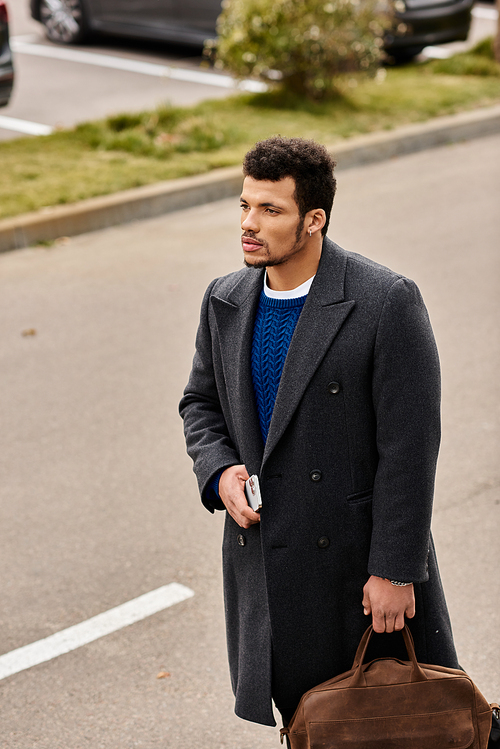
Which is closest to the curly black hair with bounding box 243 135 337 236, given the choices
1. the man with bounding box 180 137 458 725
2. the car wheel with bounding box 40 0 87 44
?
the man with bounding box 180 137 458 725

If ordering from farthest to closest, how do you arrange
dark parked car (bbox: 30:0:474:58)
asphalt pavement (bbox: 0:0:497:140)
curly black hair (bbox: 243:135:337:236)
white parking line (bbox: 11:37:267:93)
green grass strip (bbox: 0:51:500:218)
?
white parking line (bbox: 11:37:267:93), dark parked car (bbox: 30:0:474:58), asphalt pavement (bbox: 0:0:497:140), green grass strip (bbox: 0:51:500:218), curly black hair (bbox: 243:135:337:236)

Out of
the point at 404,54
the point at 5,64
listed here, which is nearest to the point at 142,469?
the point at 5,64

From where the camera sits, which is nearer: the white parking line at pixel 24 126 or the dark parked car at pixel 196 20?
the white parking line at pixel 24 126

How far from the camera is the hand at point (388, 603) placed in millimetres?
2338

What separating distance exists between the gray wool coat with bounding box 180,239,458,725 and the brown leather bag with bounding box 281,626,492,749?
0.56 feet

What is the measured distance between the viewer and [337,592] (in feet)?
8.04

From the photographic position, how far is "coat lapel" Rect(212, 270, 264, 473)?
8.07ft

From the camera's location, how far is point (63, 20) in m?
15.9

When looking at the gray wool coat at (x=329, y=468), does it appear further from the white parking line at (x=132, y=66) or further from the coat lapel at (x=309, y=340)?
the white parking line at (x=132, y=66)

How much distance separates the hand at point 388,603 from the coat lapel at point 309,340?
41cm

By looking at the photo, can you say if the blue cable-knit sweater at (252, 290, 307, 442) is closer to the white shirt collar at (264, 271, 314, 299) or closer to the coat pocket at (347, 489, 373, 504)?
the white shirt collar at (264, 271, 314, 299)

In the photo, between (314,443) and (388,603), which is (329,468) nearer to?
(314,443)

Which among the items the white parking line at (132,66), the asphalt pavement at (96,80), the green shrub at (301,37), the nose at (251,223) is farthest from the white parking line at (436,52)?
the nose at (251,223)

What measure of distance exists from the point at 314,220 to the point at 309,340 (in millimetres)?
284
